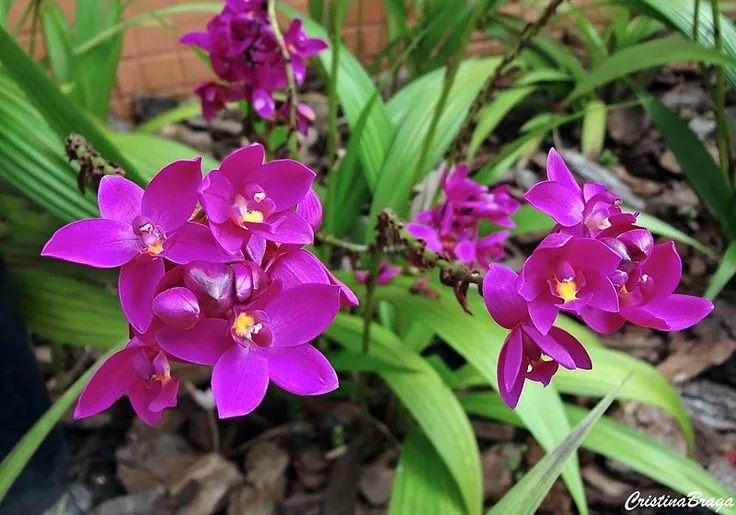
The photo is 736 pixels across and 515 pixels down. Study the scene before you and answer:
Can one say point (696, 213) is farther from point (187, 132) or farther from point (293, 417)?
point (187, 132)

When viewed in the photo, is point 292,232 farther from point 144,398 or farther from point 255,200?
point 144,398

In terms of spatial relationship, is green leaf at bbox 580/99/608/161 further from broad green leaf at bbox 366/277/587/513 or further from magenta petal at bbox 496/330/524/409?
magenta petal at bbox 496/330/524/409

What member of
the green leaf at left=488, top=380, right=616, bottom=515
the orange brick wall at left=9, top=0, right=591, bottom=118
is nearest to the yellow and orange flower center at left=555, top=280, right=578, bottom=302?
the green leaf at left=488, top=380, right=616, bottom=515

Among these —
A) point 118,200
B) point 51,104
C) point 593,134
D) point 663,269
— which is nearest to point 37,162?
point 51,104

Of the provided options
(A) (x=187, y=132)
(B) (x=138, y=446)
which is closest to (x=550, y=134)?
(A) (x=187, y=132)

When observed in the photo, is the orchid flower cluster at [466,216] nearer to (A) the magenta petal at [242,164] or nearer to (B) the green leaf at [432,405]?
(B) the green leaf at [432,405]

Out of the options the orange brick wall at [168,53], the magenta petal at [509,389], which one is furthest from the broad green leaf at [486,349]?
the orange brick wall at [168,53]
